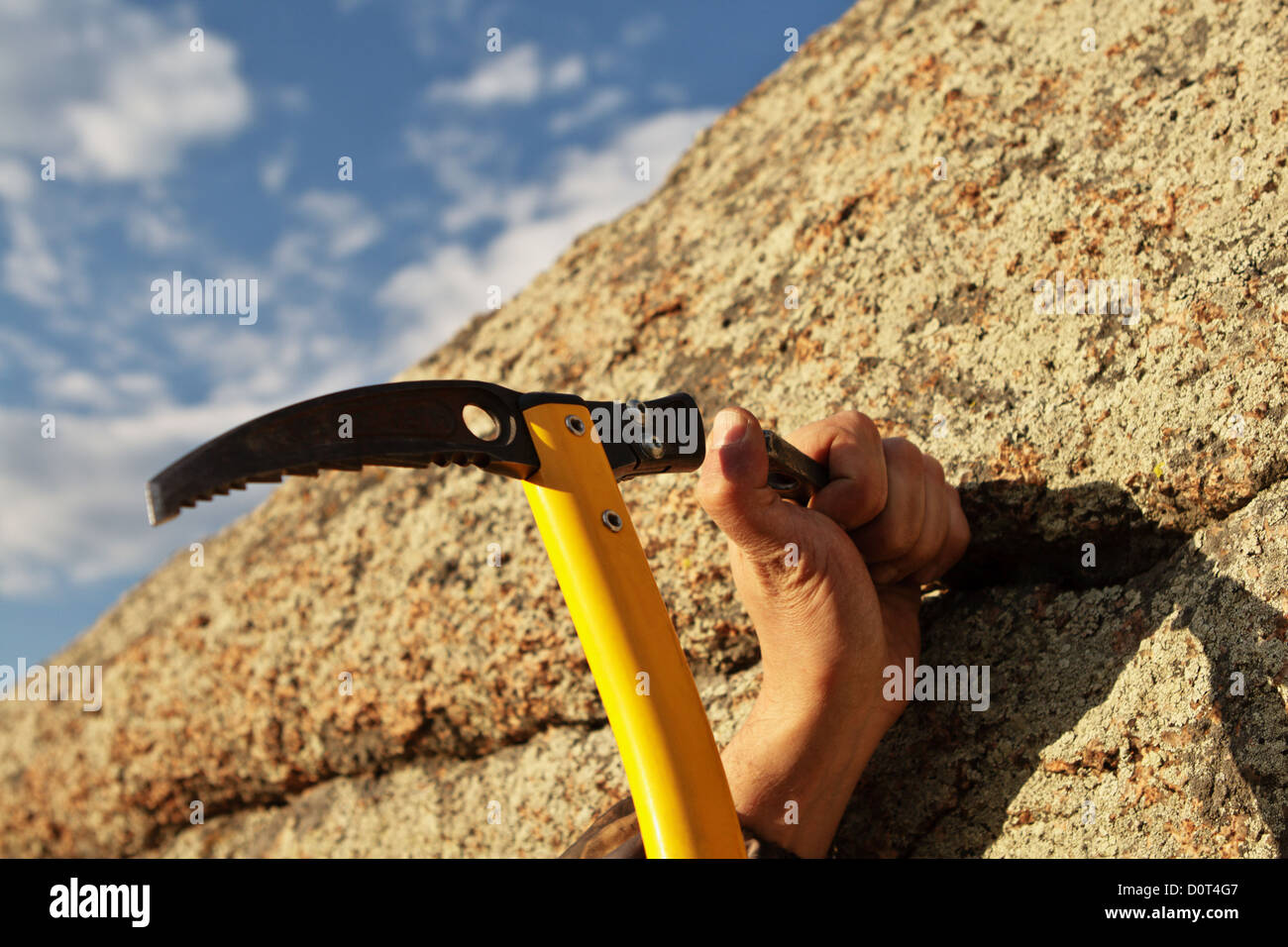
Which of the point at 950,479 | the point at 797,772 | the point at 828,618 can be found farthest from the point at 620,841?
the point at 950,479

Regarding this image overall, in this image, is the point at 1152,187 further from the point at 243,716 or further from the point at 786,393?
the point at 243,716

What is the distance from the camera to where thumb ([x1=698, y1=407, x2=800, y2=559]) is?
4.09ft

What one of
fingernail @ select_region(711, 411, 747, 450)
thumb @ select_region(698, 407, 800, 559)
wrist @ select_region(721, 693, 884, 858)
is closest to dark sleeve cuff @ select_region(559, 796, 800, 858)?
wrist @ select_region(721, 693, 884, 858)

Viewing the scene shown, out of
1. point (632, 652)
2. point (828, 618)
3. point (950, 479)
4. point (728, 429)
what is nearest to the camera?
point (632, 652)

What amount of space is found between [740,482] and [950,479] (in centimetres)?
67

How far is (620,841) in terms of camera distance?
145 cm

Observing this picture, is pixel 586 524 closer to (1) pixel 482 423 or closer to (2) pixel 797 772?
(1) pixel 482 423

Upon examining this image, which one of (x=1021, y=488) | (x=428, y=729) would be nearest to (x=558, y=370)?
(x=428, y=729)

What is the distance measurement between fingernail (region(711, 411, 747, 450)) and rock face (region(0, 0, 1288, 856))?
69 cm

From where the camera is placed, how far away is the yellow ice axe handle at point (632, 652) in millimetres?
1088

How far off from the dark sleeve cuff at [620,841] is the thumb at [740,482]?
0.48 metres

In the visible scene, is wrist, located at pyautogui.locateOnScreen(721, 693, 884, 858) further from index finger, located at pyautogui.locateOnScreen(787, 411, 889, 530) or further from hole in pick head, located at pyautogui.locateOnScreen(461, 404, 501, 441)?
hole in pick head, located at pyautogui.locateOnScreen(461, 404, 501, 441)

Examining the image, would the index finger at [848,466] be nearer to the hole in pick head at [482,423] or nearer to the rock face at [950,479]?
the rock face at [950,479]

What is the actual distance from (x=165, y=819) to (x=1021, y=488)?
3069 millimetres
